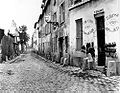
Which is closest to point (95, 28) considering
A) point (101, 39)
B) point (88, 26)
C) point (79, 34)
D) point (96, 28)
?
point (96, 28)

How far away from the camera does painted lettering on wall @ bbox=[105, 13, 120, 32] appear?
912cm

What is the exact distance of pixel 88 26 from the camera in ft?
38.2

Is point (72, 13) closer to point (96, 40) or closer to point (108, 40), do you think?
point (96, 40)

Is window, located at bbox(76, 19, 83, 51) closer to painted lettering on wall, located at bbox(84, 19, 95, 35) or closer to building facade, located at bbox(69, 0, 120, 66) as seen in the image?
building facade, located at bbox(69, 0, 120, 66)

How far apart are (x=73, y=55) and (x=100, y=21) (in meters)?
3.65

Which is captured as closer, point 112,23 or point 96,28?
point 112,23

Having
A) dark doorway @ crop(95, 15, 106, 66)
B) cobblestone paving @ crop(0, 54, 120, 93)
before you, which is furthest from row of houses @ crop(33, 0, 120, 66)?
cobblestone paving @ crop(0, 54, 120, 93)

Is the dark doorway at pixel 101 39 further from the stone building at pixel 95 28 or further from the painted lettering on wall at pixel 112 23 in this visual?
the painted lettering on wall at pixel 112 23

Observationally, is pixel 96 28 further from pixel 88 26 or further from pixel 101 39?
pixel 88 26

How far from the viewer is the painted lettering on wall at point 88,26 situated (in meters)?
11.2

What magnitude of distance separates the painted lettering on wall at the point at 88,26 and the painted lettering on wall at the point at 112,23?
146 cm

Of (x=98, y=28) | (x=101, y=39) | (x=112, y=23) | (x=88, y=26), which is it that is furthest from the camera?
(x=88, y=26)

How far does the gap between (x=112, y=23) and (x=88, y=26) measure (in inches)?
93.2

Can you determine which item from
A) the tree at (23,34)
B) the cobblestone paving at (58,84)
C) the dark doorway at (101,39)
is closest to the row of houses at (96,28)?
the dark doorway at (101,39)
